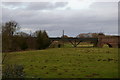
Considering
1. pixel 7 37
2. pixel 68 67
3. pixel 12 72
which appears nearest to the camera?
pixel 12 72

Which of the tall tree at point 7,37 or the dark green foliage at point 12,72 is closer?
the dark green foliage at point 12,72

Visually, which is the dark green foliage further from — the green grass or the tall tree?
the tall tree

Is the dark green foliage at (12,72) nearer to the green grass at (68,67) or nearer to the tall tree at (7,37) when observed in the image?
the green grass at (68,67)

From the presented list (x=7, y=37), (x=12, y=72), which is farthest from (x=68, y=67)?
(x=7, y=37)

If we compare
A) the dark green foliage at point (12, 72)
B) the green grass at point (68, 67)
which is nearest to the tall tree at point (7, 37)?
the green grass at point (68, 67)

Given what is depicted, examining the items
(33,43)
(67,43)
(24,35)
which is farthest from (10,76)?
(67,43)

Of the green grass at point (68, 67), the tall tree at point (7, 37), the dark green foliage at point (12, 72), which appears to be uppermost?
the tall tree at point (7, 37)

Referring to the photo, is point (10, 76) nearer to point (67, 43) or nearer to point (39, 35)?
point (39, 35)

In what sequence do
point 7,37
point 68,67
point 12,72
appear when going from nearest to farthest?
point 12,72
point 68,67
point 7,37

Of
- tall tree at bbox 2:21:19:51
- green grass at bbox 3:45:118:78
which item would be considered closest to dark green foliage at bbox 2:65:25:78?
green grass at bbox 3:45:118:78

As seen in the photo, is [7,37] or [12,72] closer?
[12,72]

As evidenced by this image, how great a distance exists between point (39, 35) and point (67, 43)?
61.7ft

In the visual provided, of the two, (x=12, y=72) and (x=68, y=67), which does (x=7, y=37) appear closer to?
(x=68, y=67)

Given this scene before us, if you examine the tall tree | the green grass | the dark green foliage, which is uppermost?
the tall tree
